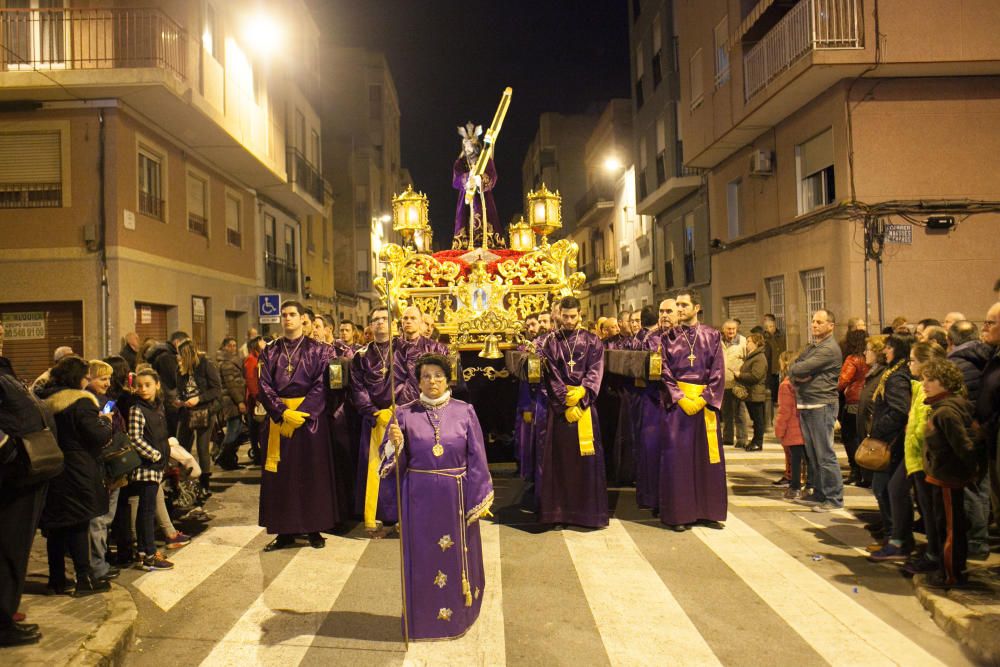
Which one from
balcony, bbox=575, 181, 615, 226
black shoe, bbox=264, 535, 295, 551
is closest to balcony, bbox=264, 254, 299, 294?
balcony, bbox=575, 181, 615, 226

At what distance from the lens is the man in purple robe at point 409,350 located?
6.97 meters

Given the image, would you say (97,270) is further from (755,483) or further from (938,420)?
(938,420)

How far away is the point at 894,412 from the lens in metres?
5.91

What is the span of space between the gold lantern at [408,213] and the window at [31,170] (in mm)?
6717

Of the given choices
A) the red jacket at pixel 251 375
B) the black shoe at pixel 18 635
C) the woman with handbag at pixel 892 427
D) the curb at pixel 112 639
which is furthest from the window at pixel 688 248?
the black shoe at pixel 18 635

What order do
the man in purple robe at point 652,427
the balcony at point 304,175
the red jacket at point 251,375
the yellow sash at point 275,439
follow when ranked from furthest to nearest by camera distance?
1. the balcony at point 304,175
2. the red jacket at point 251,375
3. the man in purple robe at point 652,427
4. the yellow sash at point 275,439

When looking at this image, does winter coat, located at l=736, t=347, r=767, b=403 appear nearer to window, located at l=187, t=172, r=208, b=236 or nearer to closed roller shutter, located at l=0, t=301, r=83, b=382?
closed roller shutter, located at l=0, t=301, r=83, b=382

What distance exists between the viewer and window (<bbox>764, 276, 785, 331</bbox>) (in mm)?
16750

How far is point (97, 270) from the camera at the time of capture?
13.6 m

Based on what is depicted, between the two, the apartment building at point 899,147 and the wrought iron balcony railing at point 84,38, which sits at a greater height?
the wrought iron balcony railing at point 84,38

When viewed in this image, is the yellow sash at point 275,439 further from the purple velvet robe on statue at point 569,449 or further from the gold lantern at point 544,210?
the gold lantern at point 544,210

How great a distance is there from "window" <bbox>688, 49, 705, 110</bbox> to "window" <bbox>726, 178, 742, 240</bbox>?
93.7 inches

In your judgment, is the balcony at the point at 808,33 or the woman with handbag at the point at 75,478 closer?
the woman with handbag at the point at 75,478

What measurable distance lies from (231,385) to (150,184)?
6.97 metres
